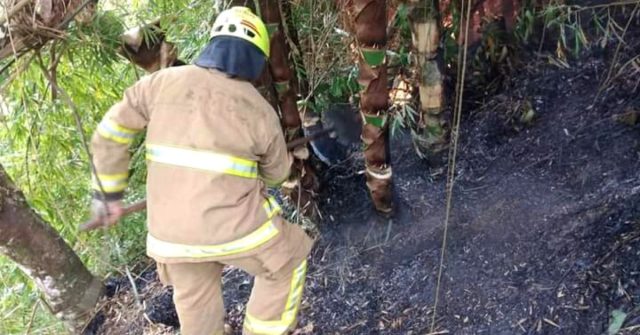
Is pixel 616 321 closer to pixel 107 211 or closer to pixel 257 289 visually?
pixel 257 289

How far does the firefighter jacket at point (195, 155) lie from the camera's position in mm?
Result: 1932

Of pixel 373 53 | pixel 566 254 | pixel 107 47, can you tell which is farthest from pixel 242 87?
pixel 566 254

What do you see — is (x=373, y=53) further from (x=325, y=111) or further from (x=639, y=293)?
(x=639, y=293)

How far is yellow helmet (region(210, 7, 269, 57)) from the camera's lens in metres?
1.95

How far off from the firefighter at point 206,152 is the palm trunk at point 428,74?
2.20 ft

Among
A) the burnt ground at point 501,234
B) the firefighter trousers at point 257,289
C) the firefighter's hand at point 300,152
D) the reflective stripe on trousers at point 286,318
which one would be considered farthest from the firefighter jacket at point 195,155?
the burnt ground at point 501,234

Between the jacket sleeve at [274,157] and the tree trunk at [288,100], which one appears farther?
the tree trunk at [288,100]

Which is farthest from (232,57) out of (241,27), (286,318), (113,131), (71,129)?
(71,129)

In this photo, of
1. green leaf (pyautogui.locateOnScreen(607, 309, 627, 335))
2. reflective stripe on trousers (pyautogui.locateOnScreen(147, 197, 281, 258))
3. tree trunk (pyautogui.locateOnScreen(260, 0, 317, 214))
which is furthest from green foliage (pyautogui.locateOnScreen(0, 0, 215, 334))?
green leaf (pyautogui.locateOnScreen(607, 309, 627, 335))

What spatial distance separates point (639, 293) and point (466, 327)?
57 cm

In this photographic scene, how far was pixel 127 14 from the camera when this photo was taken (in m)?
2.45

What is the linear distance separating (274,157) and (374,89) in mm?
527

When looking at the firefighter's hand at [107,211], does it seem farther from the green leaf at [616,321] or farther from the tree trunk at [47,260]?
the green leaf at [616,321]

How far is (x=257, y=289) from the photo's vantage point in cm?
227
